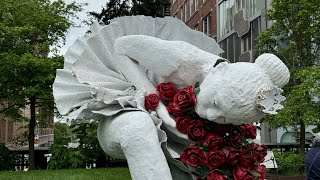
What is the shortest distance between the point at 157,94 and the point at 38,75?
32.2 ft

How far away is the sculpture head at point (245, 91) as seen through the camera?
5.17ft

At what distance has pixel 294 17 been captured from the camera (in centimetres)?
1016

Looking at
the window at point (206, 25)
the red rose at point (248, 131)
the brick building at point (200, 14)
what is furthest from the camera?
the window at point (206, 25)

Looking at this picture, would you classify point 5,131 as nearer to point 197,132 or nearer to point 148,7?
point 148,7

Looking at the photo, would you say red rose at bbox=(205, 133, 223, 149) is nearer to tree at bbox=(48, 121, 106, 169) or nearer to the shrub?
tree at bbox=(48, 121, 106, 169)

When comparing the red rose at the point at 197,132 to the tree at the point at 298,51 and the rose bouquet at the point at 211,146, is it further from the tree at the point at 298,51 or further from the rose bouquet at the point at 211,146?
the tree at the point at 298,51

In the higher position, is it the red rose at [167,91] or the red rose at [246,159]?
the red rose at [167,91]

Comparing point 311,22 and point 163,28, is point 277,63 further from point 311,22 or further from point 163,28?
point 311,22

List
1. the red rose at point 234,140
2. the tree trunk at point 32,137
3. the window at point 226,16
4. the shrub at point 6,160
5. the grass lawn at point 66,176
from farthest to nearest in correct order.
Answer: the window at point 226,16, the tree trunk at point 32,137, the shrub at point 6,160, the grass lawn at point 66,176, the red rose at point 234,140

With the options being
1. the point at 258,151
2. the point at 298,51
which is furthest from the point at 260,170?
the point at 298,51

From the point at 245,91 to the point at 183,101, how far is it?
35 centimetres

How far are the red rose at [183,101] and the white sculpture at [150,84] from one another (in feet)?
0.15

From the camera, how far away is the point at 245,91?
5.20 feet

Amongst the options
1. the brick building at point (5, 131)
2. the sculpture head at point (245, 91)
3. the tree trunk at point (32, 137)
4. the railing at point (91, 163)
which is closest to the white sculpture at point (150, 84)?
the sculpture head at point (245, 91)
